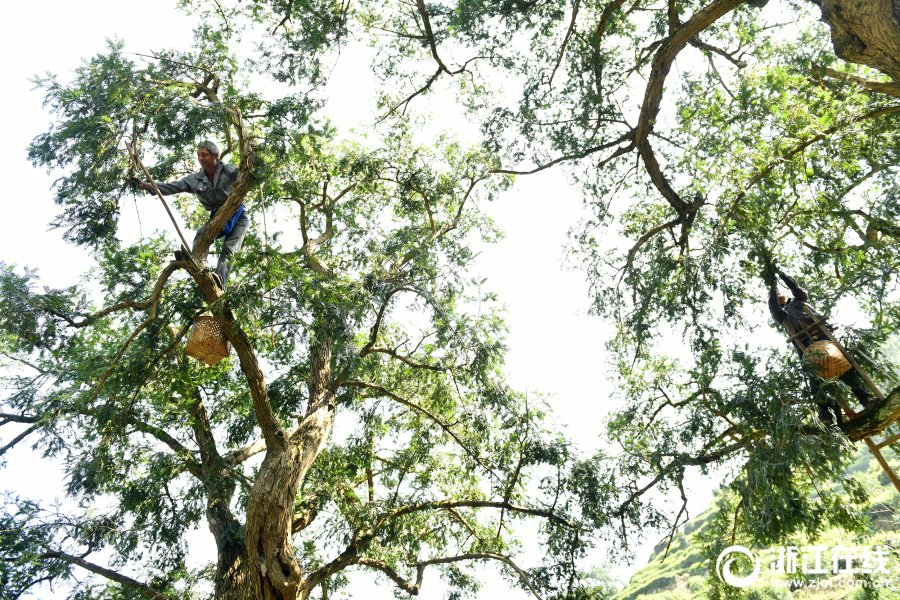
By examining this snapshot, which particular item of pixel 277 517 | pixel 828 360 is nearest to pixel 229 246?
pixel 277 517

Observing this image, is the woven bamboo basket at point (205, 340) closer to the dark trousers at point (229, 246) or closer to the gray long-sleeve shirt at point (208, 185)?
the dark trousers at point (229, 246)

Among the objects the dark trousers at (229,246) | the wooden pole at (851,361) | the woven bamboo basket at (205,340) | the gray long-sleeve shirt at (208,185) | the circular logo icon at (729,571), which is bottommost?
the circular logo icon at (729,571)

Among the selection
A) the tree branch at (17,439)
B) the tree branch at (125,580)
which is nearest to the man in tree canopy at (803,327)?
the tree branch at (125,580)

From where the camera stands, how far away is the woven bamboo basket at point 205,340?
3.62 meters

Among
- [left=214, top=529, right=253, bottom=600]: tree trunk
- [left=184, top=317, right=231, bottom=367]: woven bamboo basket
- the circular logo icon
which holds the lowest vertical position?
the circular logo icon

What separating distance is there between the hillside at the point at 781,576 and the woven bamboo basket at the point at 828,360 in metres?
2.06

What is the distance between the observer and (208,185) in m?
3.97

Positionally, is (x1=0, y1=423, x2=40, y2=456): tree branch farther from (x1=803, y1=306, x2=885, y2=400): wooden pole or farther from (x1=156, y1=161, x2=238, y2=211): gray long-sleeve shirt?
(x1=803, y1=306, x2=885, y2=400): wooden pole

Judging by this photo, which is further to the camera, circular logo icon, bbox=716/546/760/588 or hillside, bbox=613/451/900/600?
hillside, bbox=613/451/900/600

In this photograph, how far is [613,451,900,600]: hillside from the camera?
646 centimetres

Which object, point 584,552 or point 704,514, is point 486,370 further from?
point 704,514

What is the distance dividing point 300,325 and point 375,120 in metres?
4.40

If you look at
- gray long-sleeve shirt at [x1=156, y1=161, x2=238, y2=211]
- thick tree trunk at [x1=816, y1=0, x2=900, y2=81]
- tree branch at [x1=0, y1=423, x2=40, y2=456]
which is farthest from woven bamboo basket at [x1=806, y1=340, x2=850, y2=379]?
tree branch at [x1=0, y1=423, x2=40, y2=456]

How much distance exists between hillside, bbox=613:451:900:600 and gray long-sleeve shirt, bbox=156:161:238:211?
5.84 m
